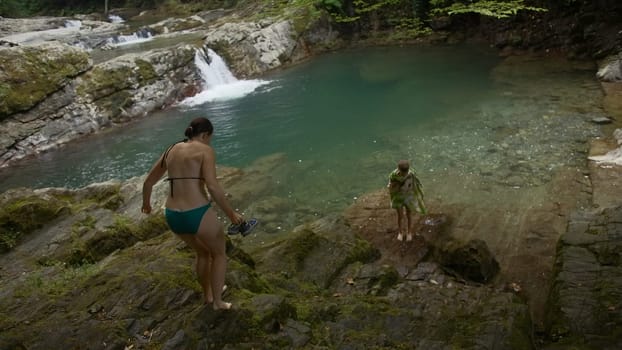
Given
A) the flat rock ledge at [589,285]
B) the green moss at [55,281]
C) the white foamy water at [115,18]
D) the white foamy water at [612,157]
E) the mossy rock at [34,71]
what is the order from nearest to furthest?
the flat rock ledge at [589,285], the green moss at [55,281], the white foamy water at [612,157], the mossy rock at [34,71], the white foamy water at [115,18]

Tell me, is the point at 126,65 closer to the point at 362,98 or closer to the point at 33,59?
the point at 33,59

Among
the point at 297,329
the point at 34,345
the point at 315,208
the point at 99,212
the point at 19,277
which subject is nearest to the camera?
the point at 34,345

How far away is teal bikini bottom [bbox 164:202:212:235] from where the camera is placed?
13.4ft

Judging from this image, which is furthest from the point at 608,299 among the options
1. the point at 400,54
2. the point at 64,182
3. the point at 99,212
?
the point at 400,54

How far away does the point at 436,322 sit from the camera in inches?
194

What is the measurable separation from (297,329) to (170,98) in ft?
56.5

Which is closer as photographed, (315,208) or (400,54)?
(315,208)

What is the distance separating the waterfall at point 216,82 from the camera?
20453 millimetres

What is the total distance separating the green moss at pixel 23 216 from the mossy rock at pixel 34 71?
371 inches

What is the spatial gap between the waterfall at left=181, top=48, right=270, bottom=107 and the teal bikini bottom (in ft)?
54.2

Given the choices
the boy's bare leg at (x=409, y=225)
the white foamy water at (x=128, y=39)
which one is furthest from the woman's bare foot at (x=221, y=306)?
the white foamy water at (x=128, y=39)

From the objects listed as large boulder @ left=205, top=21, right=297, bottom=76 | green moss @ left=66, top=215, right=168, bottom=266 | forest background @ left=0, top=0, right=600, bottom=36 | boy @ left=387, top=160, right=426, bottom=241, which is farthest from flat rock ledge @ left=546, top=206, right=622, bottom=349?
large boulder @ left=205, top=21, right=297, bottom=76

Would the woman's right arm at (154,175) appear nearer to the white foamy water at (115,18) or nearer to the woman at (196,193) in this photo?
the woman at (196,193)

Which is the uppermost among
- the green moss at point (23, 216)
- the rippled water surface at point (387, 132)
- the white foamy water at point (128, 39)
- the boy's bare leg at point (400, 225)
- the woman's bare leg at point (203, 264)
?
the white foamy water at point (128, 39)
